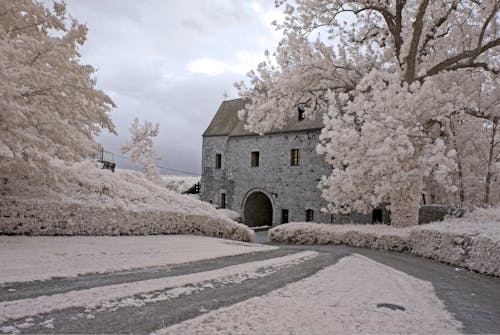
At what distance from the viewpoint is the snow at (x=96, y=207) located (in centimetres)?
758

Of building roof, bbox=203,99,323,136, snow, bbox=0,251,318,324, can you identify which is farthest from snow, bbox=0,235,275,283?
building roof, bbox=203,99,323,136

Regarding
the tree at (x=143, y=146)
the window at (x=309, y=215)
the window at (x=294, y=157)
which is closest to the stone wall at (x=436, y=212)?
the window at (x=309, y=215)

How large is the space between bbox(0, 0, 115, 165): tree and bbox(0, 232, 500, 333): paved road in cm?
300

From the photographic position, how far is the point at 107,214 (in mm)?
8742

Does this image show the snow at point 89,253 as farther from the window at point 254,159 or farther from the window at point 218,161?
the window at point 218,161

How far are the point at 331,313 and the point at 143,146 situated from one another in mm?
33180

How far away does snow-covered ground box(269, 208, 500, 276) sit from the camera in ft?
26.2

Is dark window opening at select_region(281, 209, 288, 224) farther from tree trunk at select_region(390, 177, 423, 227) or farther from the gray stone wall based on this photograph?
tree trunk at select_region(390, 177, 423, 227)

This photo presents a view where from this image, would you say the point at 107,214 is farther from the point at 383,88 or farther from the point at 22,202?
the point at 383,88

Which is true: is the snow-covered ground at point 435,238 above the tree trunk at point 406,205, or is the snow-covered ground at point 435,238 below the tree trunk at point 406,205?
below

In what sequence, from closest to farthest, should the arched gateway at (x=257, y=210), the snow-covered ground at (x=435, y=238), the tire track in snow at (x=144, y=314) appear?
1. the tire track in snow at (x=144, y=314)
2. the snow-covered ground at (x=435, y=238)
3. the arched gateway at (x=257, y=210)

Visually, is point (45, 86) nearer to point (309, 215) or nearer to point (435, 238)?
point (435, 238)

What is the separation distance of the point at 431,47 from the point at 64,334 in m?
18.1

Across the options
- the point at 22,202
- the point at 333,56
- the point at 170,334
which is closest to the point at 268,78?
the point at 333,56
